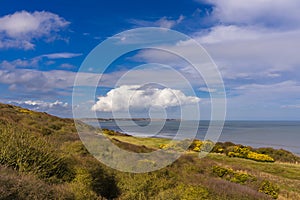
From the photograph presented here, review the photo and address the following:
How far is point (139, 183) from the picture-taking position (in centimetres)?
1105

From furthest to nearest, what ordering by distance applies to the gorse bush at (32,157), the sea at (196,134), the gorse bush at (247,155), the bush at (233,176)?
the gorse bush at (247,155)
the bush at (233,176)
the sea at (196,134)
the gorse bush at (32,157)

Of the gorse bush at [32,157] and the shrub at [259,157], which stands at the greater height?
the gorse bush at [32,157]

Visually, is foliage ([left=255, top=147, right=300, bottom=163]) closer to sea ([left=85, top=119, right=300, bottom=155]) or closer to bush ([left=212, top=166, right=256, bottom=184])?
sea ([left=85, top=119, right=300, bottom=155])

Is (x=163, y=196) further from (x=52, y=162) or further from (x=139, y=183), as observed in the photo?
(x=52, y=162)

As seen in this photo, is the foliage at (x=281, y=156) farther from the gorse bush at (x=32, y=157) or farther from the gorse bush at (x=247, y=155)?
the gorse bush at (x=32, y=157)

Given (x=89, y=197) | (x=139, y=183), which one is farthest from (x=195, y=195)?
(x=89, y=197)

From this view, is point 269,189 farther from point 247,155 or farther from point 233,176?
point 247,155

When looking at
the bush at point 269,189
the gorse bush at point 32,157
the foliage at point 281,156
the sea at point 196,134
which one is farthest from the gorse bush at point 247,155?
the gorse bush at point 32,157

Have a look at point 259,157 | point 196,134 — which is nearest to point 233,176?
point 259,157

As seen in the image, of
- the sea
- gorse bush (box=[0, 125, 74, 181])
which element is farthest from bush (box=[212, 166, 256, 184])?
gorse bush (box=[0, 125, 74, 181])

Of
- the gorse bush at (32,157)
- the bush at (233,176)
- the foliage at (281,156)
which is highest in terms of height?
the gorse bush at (32,157)

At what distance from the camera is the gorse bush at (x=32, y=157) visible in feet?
31.3

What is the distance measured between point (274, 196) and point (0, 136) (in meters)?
14.3

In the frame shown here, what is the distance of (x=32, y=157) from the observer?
33.1ft
